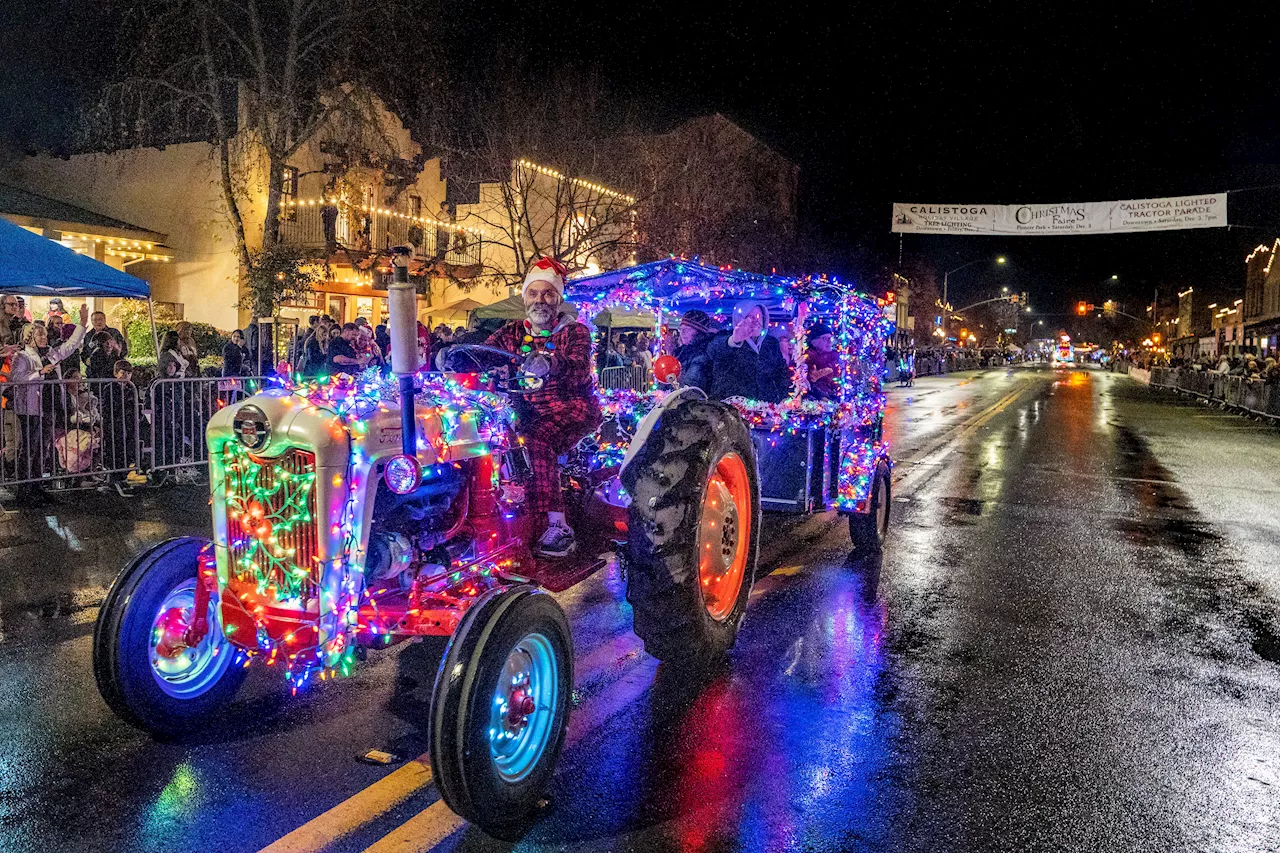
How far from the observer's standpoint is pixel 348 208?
90.4 feet

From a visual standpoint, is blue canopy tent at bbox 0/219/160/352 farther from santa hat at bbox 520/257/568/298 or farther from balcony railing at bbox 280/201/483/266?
balcony railing at bbox 280/201/483/266

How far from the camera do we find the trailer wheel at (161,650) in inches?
153

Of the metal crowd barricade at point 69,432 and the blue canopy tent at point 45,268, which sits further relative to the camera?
the metal crowd barricade at point 69,432

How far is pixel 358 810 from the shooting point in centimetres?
357

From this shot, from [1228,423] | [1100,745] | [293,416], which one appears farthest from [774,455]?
[1228,423]

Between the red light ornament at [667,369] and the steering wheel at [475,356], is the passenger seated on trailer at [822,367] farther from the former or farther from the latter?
the steering wheel at [475,356]

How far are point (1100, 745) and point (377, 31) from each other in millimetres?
19528

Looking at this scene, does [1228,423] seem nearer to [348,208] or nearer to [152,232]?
[348,208]

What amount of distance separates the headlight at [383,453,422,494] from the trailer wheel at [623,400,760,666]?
1.41 meters

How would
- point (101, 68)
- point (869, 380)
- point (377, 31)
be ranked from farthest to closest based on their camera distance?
1. point (101, 68)
2. point (377, 31)
3. point (869, 380)

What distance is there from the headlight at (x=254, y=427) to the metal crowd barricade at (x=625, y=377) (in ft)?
38.1

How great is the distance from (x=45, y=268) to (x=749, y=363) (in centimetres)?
713

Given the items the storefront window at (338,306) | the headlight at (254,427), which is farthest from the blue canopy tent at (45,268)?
the storefront window at (338,306)

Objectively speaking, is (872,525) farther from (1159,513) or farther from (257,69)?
(257,69)
